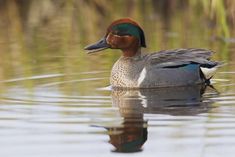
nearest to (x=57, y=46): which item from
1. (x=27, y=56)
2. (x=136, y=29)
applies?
(x=27, y=56)

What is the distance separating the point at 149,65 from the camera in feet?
33.0

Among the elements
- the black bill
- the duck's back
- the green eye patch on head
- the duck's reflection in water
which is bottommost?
the duck's reflection in water

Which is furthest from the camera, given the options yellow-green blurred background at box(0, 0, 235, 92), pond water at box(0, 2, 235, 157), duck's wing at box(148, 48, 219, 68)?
yellow-green blurred background at box(0, 0, 235, 92)

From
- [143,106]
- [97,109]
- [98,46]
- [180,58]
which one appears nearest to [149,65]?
[180,58]

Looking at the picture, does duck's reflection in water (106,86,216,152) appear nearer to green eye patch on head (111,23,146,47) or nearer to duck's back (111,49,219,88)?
duck's back (111,49,219,88)

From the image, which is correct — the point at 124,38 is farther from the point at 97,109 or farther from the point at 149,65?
the point at 97,109

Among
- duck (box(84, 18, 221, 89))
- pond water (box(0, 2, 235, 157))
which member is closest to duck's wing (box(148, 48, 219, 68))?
duck (box(84, 18, 221, 89))

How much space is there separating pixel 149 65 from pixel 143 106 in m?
1.62

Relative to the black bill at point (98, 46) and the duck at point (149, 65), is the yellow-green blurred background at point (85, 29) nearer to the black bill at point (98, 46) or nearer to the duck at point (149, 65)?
the black bill at point (98, 46)

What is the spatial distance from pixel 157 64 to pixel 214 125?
2.72 meters

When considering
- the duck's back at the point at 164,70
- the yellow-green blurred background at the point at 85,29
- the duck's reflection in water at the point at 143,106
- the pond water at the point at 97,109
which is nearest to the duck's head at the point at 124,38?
the duck's back at the point at 164,70

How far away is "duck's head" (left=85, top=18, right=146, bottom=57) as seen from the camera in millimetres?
10297

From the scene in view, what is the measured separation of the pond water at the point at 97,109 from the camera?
6.71 m

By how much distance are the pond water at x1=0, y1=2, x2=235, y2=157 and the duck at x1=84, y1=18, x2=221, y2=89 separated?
164mm
